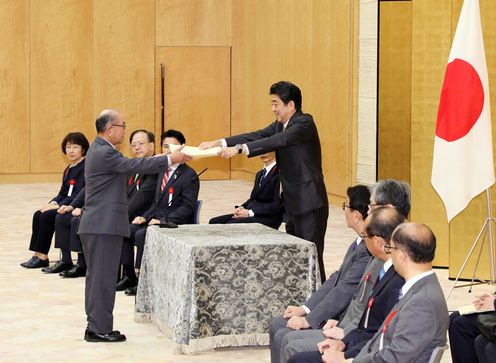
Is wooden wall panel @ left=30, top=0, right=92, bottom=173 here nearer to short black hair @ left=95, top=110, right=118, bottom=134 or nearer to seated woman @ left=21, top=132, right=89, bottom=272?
seated woman @ left=21, top=132, right=89, bottom=272

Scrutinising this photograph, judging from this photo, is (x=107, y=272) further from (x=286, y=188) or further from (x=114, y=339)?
(x=286, y=188)

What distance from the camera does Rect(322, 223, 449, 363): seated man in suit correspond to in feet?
14.1

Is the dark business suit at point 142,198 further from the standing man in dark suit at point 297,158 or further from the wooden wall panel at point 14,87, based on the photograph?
the wooden wall panel at point 14,87

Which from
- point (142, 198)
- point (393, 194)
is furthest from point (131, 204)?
point (393, 194)

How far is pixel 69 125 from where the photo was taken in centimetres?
1719

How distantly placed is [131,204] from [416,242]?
535cm

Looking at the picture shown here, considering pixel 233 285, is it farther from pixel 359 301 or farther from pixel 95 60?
pixel 95 60

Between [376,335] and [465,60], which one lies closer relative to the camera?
[376,335]

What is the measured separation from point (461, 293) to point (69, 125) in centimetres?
978

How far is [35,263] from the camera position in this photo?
398 inches

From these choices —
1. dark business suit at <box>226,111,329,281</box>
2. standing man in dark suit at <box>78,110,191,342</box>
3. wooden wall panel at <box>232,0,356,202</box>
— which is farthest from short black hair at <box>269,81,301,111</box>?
wooden wall panel at <box>232,0,356,202</box>

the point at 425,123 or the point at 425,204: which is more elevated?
the point at 425,123

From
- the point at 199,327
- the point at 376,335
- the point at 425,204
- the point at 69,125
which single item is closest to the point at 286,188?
the point at 199,327

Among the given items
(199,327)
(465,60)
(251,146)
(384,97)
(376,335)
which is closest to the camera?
(376,335)
